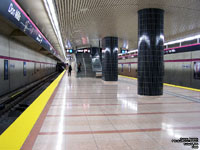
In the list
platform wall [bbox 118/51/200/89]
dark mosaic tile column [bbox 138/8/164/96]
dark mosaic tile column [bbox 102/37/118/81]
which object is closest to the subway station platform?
dark mosaic tile column [bbox 138/8/164/96]

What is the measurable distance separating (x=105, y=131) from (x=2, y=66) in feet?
24.9

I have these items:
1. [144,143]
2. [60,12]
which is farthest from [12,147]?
[60,12]

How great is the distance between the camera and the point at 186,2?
6.96 meters

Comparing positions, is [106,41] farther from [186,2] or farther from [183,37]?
[186,2]

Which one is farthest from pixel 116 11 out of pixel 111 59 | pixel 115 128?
pixel 111 59

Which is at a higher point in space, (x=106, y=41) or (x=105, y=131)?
(x=106, y=41)

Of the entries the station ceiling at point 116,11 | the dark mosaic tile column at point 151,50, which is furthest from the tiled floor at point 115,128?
the station ceiling at point 116,11

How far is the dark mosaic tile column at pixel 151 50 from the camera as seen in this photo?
26.4 ft

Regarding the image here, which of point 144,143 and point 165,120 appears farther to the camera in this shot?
point 165,120

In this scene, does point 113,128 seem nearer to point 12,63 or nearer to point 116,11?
point 116,11

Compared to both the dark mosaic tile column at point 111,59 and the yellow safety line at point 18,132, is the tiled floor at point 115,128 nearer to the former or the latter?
the yellow safety line at point 18,132

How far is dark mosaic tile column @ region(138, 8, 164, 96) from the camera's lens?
26.4ft

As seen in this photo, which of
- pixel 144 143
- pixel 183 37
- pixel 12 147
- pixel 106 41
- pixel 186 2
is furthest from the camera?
pixel 106 41

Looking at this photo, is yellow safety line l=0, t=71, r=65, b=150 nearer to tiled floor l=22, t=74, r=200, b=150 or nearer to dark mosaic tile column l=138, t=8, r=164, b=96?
tiled floor l=22, t=74, r=200, b=150
